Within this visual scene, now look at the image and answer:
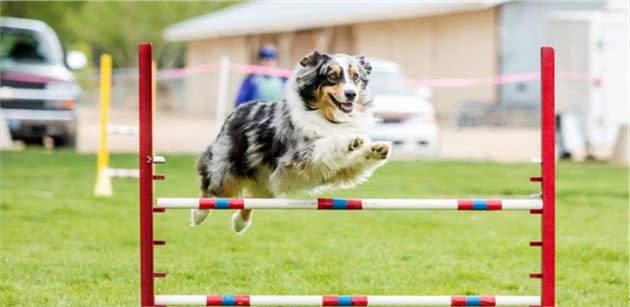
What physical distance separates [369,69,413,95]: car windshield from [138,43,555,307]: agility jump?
1348cm

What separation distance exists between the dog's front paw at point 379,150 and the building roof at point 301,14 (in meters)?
23.0

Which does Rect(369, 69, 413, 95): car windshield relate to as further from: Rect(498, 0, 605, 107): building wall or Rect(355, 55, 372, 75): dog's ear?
Rect(355, 55, 372, 75): dog's ear

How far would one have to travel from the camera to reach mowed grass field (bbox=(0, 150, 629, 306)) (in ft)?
24.6

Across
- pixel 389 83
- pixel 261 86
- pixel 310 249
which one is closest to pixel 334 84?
pixel 310 249

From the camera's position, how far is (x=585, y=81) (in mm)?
20750

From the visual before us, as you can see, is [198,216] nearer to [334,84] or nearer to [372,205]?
[334,84]

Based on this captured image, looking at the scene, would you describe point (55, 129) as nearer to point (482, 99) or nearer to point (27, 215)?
point (27, 215)

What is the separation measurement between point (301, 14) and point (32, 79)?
16219 mm

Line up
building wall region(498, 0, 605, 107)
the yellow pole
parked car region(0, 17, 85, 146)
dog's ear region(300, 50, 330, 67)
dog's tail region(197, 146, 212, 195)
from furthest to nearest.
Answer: building wall region(498, 0, 605, 107) < parked car region(0, 17, 85, 146) < the yellow pole < dog's tail region(197, 146, 212, 195) < dog's ear region(300, 50, 330, 67)

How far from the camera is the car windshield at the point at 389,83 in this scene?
18.9 meters

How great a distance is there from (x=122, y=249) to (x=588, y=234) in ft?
12.1

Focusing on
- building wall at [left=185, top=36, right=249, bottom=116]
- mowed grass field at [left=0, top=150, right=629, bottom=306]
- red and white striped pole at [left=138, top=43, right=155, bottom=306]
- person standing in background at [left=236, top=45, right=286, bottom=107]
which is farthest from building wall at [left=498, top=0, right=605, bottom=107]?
red and white striped pole at [left=138, top=43, right=155, bottom=306]

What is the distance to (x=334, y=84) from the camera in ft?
18.8

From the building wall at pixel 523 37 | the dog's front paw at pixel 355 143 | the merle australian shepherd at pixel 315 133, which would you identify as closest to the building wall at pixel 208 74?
the building wall at pixel 523 37
